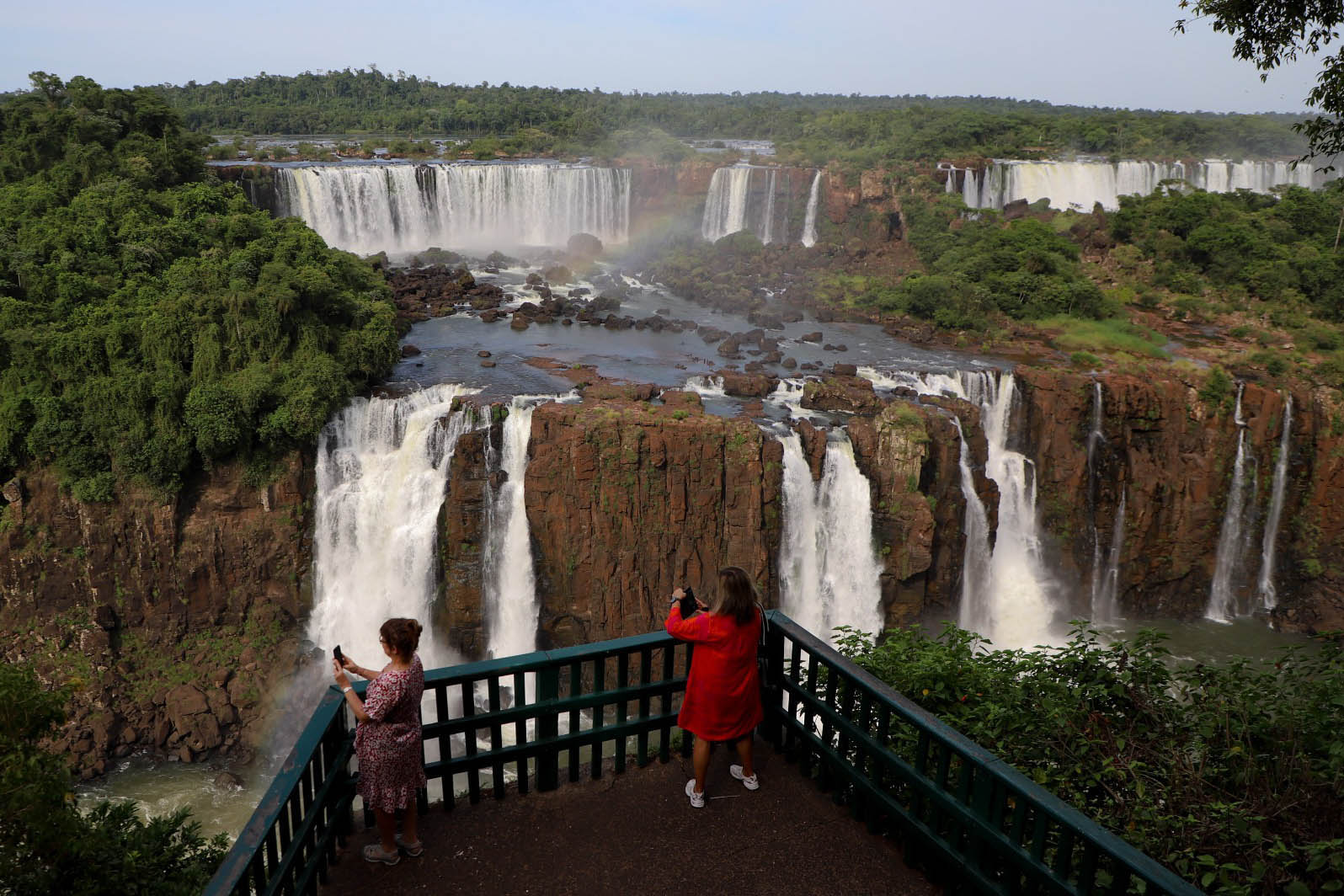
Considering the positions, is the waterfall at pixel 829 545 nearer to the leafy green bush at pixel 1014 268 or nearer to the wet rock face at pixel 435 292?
the leafy green bush at pixel 1014 268

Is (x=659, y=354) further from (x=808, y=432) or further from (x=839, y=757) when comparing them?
(x=839, y=757)

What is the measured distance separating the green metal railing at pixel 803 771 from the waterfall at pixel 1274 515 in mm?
17450

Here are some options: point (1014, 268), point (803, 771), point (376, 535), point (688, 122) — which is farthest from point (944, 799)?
point (688, 122)

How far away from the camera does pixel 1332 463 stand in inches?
755

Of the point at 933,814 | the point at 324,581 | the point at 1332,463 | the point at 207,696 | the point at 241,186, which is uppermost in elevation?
the point at 241,186

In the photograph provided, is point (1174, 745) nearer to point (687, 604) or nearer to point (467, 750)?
point (687, 604)

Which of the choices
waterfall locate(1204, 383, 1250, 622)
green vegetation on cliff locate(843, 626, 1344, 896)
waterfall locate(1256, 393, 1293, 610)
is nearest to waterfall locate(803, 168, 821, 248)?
waterfall locate(1204, 383, 1250, 622)

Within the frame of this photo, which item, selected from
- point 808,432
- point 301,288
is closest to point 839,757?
point 808,432

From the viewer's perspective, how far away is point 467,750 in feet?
15.5

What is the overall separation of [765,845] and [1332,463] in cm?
1992

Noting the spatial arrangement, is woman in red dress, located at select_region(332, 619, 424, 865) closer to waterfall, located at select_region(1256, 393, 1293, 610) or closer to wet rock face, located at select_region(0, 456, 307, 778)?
wet rock face, located at select_region(0, 456, 307, 778)

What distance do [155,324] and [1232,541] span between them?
22.3 metres

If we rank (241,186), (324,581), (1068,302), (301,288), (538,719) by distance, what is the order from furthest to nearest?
(241,186)
(1068,302)
(301,288)
(324,581)
(538,719)

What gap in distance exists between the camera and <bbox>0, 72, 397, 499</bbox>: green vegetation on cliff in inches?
635
